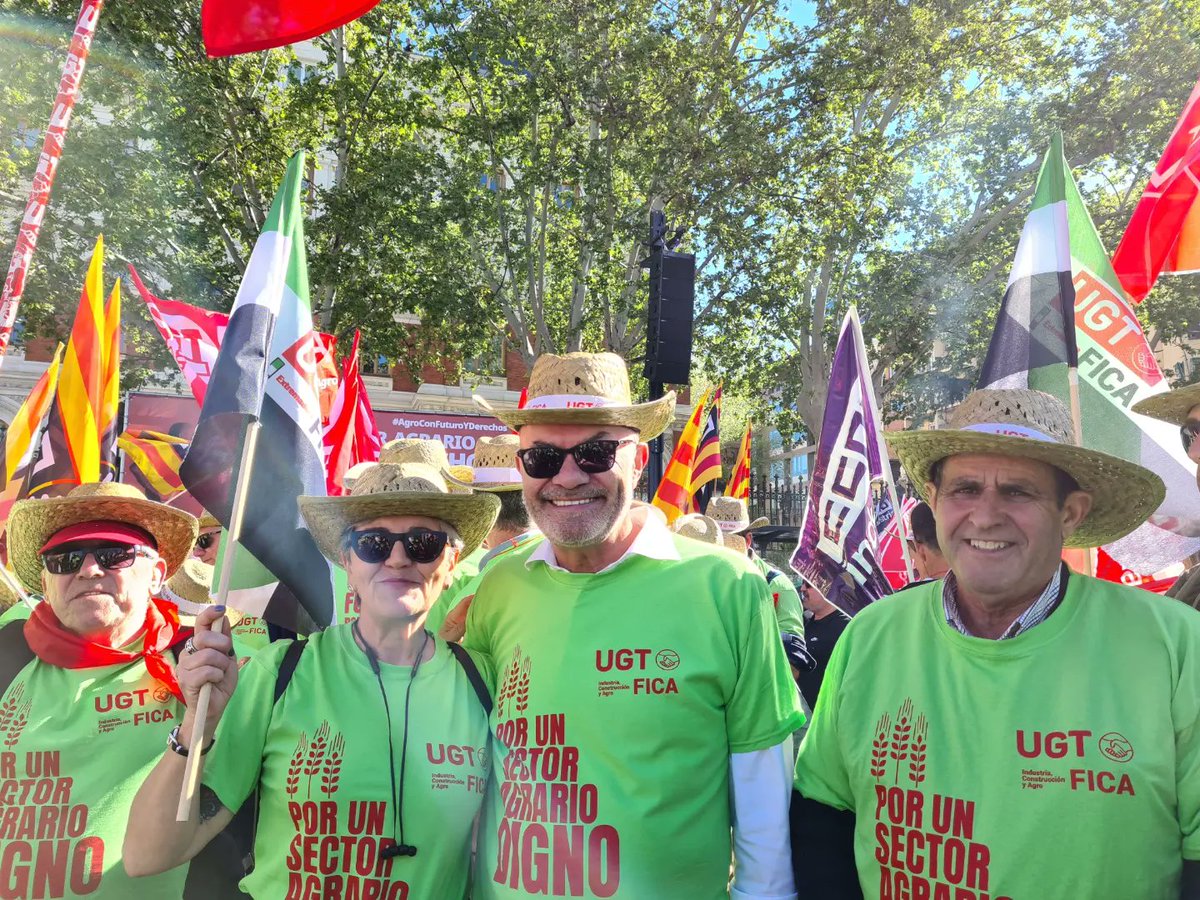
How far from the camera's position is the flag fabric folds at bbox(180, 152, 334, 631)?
8.58 feet

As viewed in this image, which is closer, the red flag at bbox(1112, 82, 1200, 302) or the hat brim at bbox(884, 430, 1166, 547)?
the hat brim at bbox(884, 430, 1166, 547)

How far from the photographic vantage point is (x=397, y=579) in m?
2.47

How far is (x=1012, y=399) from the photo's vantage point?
2191mm

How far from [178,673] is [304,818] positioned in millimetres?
483

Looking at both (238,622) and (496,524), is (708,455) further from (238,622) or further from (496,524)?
(238,622)

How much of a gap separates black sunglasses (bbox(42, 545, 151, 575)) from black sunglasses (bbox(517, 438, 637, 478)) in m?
1.32

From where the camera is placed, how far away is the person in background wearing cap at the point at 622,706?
2.19 meters

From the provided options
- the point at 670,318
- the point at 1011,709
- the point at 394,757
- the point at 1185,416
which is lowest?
the point at 394,757

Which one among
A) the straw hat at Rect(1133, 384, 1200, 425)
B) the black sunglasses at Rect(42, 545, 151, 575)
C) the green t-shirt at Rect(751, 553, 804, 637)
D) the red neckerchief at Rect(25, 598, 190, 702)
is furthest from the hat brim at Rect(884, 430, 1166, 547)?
the green t-shirt at Rect(751, 553, 804, 637)

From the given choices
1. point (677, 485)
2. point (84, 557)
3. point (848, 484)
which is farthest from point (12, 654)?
point (677, 485)

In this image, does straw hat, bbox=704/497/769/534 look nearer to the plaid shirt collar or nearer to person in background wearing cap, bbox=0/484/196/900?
person in background wearing cap, bbox=0/484/196/900

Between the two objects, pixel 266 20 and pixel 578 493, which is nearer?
pixel 578 493

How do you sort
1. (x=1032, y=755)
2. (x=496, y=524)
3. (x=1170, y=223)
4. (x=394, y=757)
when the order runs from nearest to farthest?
1. (x=1032, y=755)
2. (x=394, y=757)
3. (x=1170, y=223)
4. (x=496, y=524)

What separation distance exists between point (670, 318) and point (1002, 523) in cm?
819
